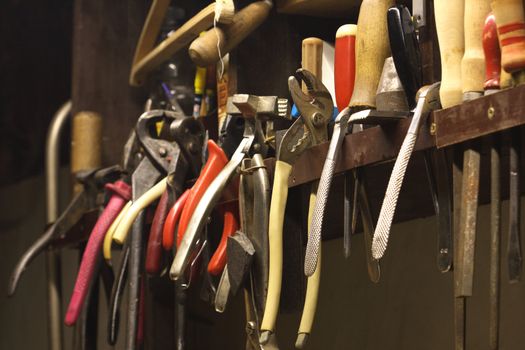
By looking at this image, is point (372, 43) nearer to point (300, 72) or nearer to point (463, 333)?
point (300, 72)

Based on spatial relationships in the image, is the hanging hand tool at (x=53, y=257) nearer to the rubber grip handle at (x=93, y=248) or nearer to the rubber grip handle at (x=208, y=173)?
the rubber grip handle at (x=93, y=248)

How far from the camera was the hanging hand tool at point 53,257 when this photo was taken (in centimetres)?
220

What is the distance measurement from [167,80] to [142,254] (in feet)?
1.48

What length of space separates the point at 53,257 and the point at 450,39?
4.04 feet

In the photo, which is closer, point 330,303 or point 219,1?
point 219,1

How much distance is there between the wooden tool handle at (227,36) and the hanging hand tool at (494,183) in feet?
1.77

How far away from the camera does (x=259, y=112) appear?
1.43m

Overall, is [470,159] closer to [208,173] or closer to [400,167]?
[400,167]

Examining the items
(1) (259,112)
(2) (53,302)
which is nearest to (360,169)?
(1) (259,112)

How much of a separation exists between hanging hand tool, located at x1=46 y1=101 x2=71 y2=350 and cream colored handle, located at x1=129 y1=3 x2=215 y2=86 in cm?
42

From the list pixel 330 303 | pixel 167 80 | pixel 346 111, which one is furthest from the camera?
pixel 167 80

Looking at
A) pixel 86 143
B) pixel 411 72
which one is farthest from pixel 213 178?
pixel 86 143

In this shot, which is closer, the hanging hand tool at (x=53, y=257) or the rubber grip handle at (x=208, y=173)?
the rubber grip handle at (x=208, y=173)

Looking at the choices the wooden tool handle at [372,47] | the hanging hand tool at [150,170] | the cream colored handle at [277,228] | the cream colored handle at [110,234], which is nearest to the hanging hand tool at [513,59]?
the wooden tool handle at [372,47]
